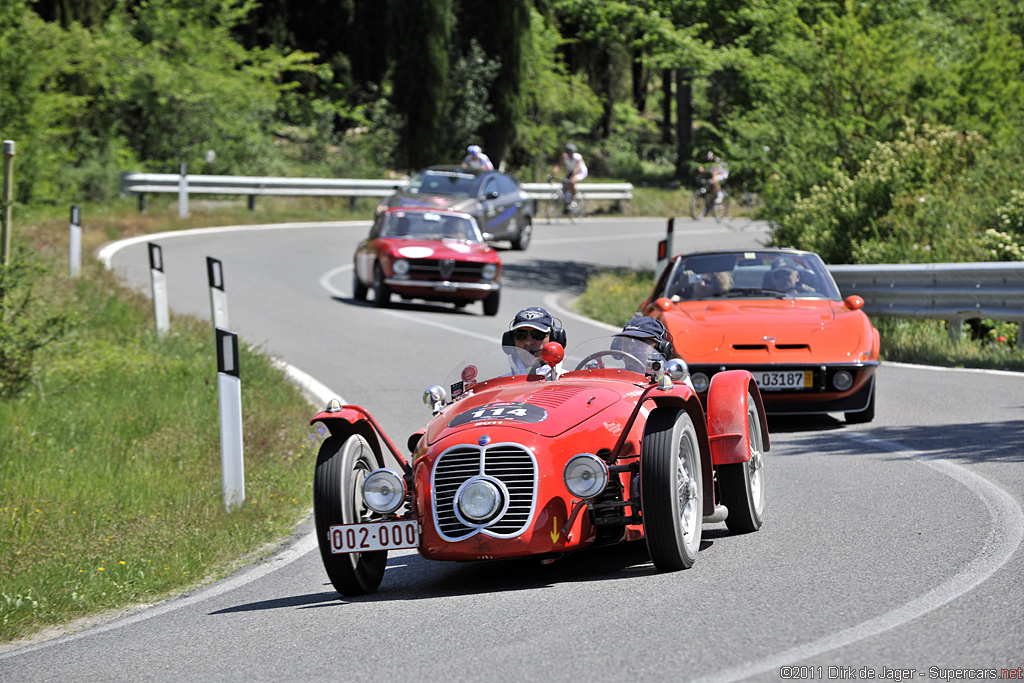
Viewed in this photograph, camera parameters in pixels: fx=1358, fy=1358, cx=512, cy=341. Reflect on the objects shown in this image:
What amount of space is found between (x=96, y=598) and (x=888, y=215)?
14.1 m

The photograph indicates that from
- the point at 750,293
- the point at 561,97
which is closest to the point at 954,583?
the point at 750,293

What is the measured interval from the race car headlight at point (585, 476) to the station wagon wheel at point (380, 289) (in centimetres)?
1384

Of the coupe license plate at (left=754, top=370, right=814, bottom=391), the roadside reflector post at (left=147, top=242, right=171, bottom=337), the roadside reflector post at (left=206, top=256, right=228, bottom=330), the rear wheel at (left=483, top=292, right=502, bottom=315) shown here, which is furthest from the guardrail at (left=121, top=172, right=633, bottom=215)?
the coupe license plate at (left=754, top=370, right=814, bottom=391)

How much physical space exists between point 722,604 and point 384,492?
1.68 metres

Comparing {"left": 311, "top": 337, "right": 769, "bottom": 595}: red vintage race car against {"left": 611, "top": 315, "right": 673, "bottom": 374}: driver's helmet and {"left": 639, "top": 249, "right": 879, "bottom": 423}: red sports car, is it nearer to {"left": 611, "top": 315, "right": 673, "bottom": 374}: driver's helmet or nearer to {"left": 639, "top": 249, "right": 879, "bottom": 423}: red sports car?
{"left": 611, "top": 315, "right": 673, "bottom": 374}: driver's helmet

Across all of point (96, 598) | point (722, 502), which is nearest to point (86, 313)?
point (96, 598)

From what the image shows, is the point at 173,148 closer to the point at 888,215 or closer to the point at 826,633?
the point at 888,215

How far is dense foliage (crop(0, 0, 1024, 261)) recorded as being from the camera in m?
19.5

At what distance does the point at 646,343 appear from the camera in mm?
7836

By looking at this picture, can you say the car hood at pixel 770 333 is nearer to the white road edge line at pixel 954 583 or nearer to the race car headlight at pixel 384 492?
the white road edge line at pixel 954 583

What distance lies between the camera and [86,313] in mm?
15977

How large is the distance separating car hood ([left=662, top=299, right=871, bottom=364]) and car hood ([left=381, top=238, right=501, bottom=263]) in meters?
8.37

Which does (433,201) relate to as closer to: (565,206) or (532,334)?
(565,206)

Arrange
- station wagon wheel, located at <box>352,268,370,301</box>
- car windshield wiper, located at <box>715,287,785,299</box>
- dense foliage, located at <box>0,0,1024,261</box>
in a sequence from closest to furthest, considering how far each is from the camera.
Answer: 1. car windshield wiper, located at <box>715,287,785,299</box>
2. dense foliage, located at <box>0,0,1024,261</box>
3. station wagon wheel, located at <box>352,268,370,301</box>
